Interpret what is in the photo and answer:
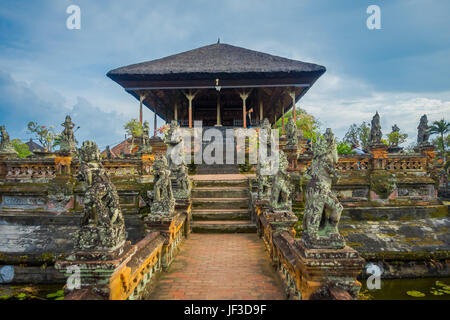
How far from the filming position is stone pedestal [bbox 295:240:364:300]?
2631 millimetres

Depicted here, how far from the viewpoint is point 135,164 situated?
861 cm

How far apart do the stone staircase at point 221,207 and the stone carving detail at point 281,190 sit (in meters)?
1.74

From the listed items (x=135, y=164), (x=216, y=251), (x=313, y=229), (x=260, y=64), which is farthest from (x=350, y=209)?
(x=260, y=64)

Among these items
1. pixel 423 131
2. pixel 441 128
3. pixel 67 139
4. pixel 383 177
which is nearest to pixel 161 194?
pixel 67 139

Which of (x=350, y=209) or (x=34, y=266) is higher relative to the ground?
(x=350, y=209)

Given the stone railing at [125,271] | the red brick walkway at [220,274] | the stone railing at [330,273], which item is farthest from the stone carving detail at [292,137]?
the stone railing at [330,273]

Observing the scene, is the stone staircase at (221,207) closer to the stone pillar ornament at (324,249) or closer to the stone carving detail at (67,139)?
the stone pillar ornament at (324,249)

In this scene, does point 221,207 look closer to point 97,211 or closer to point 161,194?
point 161,194

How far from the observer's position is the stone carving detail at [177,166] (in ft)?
22.0

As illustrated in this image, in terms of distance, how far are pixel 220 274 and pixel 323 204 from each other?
2.29 metres
